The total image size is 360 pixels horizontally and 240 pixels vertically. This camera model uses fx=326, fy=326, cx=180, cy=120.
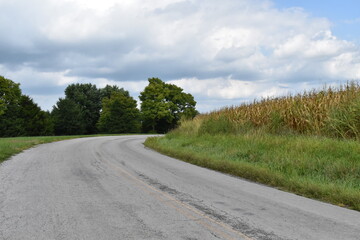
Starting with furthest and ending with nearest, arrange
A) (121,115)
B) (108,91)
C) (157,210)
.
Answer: (108,91) → (121,115) → (157,210)

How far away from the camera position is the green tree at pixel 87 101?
77.4 metres

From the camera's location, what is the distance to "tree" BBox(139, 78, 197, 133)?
62.6 metres

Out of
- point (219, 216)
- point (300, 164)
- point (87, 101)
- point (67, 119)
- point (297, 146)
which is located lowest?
point (219, 216)

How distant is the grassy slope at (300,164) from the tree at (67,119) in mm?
58767

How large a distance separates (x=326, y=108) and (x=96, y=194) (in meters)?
10.5

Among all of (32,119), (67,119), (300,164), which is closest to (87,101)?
(67,119)

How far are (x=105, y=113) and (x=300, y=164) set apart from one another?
6258 centimetres

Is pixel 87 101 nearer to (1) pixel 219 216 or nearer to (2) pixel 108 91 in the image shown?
(2) pixel 108 91

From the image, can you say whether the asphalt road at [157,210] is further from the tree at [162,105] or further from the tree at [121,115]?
the tree at [121,115]

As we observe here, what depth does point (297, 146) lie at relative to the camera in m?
11.7

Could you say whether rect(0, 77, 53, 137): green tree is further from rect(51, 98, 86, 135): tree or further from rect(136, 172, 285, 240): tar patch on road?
rect(136, 172, 285, 240): tar patch on road

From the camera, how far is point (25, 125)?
59750mm

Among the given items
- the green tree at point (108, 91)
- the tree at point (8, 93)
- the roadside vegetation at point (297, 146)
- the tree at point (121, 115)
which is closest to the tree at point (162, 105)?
the tree at point (121, 115)

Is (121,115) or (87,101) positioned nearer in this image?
(121,115)
